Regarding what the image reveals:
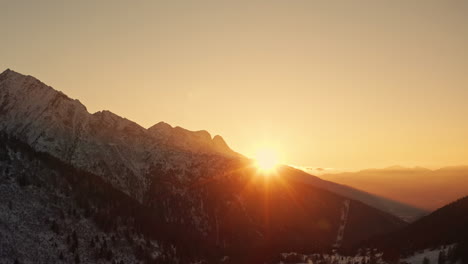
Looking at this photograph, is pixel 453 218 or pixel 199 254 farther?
pixel 199 254

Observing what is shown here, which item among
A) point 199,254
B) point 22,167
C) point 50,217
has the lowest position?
point 199,254

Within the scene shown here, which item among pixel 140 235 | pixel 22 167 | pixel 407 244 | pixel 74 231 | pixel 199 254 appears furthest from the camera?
pixel 199 254

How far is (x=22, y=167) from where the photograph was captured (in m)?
152

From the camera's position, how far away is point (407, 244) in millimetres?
175625

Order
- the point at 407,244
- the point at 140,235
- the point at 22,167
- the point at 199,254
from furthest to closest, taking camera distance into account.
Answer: the point at 199,254
the point at 407,244
the point at 140,235
the point at 22,167

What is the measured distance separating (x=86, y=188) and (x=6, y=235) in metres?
52.0

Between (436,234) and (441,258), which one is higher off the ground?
(436,234)

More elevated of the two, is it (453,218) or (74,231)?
(453,218)

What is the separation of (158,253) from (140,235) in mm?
9180

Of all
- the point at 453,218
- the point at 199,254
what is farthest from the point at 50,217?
the point at 453,218

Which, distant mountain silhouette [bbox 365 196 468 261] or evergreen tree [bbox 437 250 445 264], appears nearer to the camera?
evergreen tree [bbox 437 250 445 264]

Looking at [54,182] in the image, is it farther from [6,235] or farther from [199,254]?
[199,254]

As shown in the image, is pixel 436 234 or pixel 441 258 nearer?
pixel 441 258

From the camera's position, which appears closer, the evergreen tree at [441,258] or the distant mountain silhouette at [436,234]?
the evergreen tree at [441,258]
